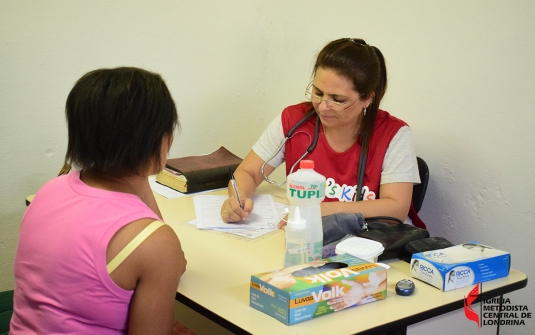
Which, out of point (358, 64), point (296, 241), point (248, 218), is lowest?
point (248, 218)

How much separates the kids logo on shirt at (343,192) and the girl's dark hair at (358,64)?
154 mm

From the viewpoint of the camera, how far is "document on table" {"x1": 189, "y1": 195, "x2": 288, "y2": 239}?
1.77m

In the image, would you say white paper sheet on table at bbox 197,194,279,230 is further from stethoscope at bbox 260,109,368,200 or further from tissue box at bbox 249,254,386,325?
tissue box at bbox 249,254,386,325

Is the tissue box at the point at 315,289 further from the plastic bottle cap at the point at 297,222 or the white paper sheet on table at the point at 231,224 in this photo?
the white paper sheet on table at the point at 231,224

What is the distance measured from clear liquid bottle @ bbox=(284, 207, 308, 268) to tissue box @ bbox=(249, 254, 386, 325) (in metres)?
0.06

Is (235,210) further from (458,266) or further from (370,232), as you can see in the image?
(458,266)

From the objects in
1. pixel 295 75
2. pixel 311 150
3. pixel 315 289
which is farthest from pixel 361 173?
pixel 295 75

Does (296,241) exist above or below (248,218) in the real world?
above

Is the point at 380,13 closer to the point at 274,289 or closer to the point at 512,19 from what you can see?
the point at 512,19

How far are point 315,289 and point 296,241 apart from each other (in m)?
0.19

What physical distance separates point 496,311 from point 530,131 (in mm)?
707

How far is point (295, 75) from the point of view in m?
2.87

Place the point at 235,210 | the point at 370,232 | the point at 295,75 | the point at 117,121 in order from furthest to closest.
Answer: the point at 295,75 → the point at 235,210 → the point at 370,232 → the point at 117,121

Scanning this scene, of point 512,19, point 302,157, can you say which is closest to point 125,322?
point 302,157
